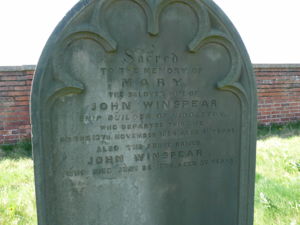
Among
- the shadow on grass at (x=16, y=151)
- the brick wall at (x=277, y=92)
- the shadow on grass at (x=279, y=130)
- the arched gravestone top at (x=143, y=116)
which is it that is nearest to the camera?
the arched gravestone top at (x=143, y=116)

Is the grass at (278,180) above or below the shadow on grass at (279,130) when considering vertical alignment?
below

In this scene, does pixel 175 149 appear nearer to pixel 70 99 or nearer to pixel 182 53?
pixel 182 53

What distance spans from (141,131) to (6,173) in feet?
8.79

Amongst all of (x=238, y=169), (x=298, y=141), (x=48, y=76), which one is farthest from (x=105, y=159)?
(x=298, y=141)

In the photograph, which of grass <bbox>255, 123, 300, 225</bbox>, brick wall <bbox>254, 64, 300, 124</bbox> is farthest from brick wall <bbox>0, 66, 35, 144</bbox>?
brick wall <bbox>254, 64, 300, 124</bbox>

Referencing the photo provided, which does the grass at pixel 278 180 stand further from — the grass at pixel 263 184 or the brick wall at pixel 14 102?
the brick wall at pixel 14 102

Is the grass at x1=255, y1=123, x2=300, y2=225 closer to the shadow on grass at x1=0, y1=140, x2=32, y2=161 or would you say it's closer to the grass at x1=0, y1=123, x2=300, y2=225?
the grass at x1=0, y1=123, x2=300, y2=225

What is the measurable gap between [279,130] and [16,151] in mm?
5431

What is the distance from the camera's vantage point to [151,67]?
71.5 inches

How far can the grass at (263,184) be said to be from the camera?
268 cm

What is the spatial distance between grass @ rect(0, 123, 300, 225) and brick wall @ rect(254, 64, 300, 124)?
→ 1.18m

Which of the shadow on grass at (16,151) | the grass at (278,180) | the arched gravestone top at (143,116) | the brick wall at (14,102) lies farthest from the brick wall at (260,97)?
the arched gravestone top at (143,116)

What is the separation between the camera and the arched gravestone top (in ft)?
5.56

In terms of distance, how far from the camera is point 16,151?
447cm
